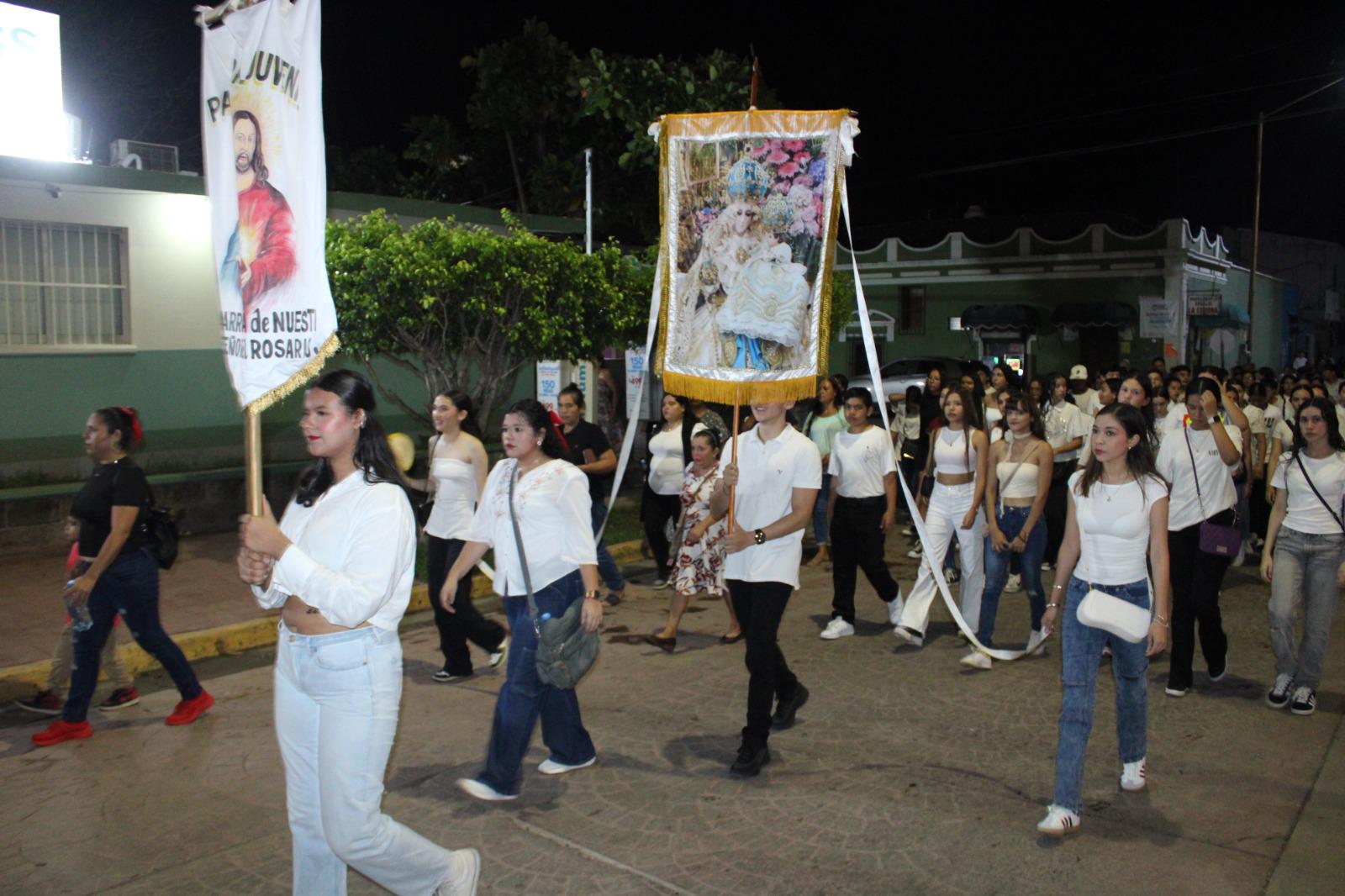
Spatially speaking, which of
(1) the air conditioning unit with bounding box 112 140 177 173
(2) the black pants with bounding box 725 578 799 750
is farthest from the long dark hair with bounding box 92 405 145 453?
(1) the air conditioning unit with bounding box 112 140 177 173

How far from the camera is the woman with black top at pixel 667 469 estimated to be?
979 cm

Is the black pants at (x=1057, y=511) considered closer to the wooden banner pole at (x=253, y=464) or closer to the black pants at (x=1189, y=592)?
the black pants at (x=1189, y=592)

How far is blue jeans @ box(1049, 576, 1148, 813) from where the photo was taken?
484 centimetres

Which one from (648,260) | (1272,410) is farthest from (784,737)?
(648,260)

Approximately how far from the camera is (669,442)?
32.2ft

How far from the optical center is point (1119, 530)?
5.11 metres

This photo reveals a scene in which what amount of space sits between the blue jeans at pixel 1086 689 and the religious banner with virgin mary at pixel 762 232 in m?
1.91

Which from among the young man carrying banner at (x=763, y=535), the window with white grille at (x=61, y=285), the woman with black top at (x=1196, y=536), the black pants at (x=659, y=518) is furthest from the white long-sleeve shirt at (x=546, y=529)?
the window with white grille at (x=61, y=285)

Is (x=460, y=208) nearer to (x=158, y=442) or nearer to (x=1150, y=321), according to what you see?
(x=158, y=442)

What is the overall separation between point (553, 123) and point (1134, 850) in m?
23.7

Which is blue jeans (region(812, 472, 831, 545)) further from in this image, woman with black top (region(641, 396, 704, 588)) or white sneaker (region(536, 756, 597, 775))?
white sneaker (region(536, 756, 597, 775))

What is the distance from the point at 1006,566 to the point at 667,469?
3.14 metres

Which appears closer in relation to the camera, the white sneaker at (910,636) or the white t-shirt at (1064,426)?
the white sneaker at (910,636)

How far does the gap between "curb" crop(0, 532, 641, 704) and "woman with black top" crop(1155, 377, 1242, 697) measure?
445 cm
